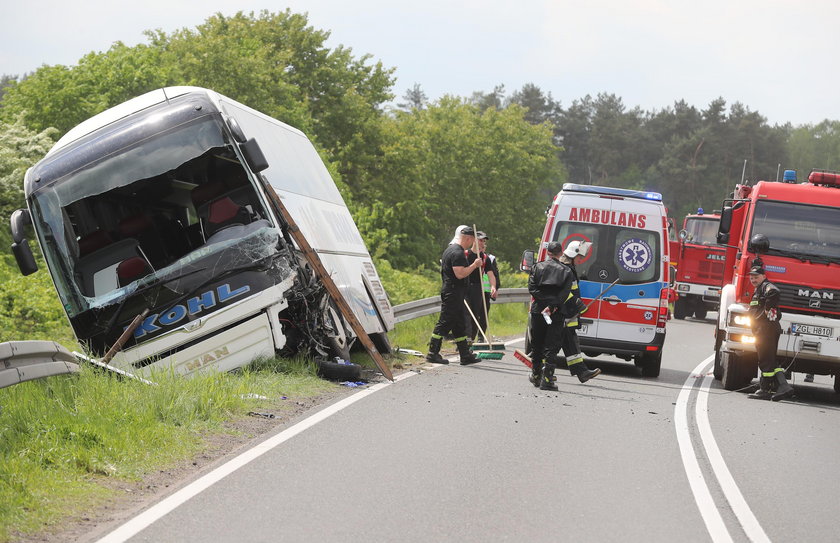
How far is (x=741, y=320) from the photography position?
44.5 feet

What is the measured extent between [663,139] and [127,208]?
334 feet

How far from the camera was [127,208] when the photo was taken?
520 inches

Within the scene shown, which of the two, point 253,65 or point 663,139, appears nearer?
point 253,65

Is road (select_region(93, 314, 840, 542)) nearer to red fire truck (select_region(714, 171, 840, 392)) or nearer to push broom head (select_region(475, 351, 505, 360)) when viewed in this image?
red fire truck (select_region(714, 171, 840, 392))

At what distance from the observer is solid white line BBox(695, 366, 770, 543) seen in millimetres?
6273

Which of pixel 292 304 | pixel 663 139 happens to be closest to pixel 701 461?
pixel 292 304

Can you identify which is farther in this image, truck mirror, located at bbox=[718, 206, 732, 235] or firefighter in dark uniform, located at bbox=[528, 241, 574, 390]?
truck mirror, located at bbox=[718, 206, 732, 235]

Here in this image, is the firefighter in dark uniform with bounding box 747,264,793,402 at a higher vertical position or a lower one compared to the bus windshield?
lower

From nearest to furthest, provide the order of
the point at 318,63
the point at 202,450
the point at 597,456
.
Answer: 1. the point at 202,450
2. the point at 597,456
3. the point at 318,63

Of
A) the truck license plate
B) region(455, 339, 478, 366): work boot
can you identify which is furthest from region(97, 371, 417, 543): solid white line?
the truck license plate

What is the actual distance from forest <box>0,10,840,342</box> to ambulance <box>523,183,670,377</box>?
7.07 ft

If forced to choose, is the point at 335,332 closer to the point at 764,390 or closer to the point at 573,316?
the point at 573,316

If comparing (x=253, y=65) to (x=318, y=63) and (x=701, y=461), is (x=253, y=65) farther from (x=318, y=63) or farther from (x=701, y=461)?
(x=701, y=461)

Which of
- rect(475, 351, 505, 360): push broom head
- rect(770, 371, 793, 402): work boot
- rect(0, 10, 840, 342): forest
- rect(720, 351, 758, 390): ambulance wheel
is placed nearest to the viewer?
rect(770, 371, 793, 402): work boot
